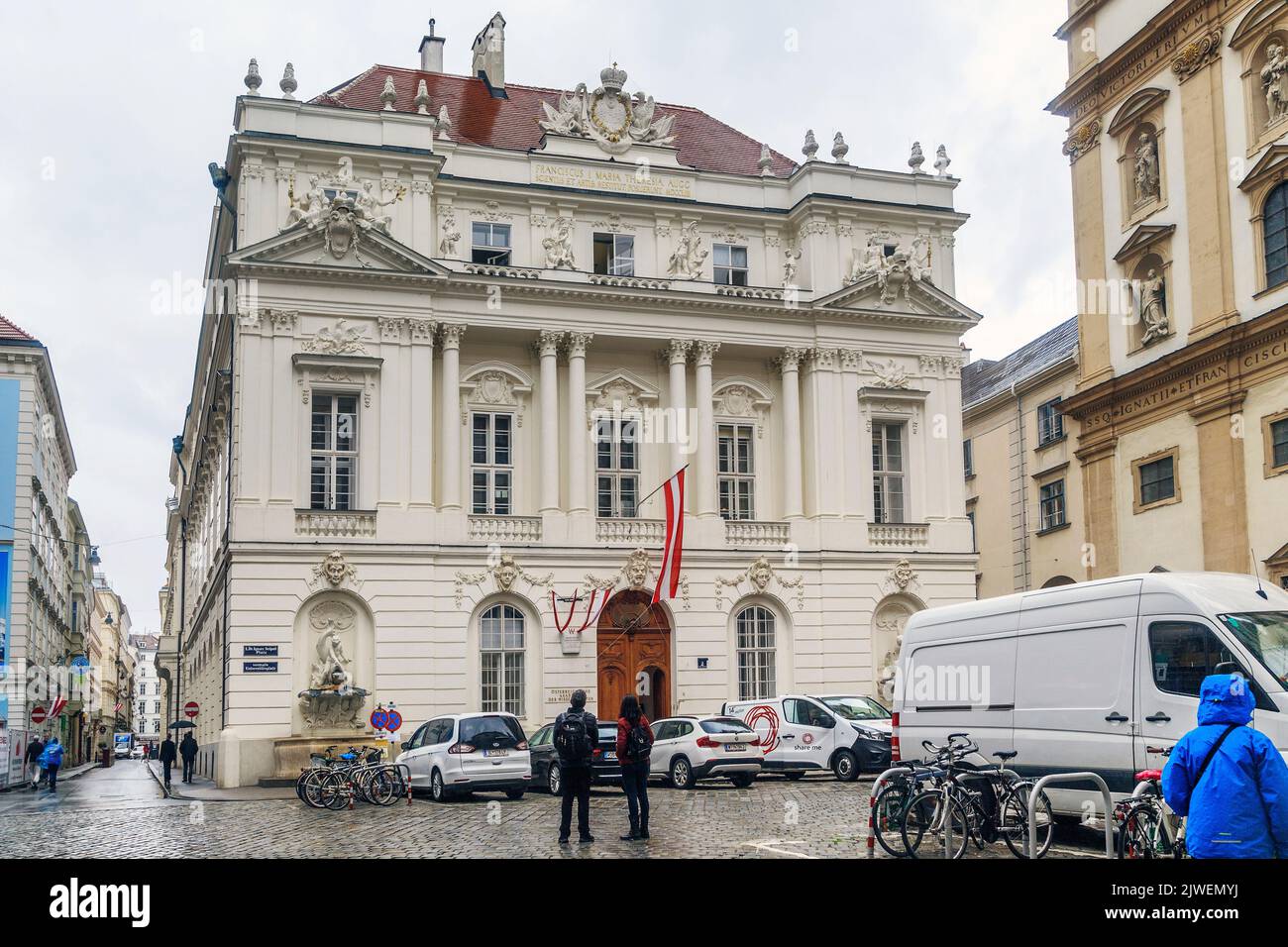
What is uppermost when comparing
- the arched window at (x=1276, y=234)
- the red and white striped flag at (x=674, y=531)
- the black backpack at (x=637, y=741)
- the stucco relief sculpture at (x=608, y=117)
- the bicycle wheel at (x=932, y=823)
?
the stucco relief sculpture at (x=608, y=117)

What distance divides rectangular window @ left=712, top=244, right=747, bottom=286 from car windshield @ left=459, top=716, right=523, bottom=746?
18.0 metres

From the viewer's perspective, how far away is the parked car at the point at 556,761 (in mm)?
26766

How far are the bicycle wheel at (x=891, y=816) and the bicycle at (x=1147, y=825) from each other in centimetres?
254

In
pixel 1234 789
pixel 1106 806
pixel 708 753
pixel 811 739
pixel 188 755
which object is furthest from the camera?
pixel 188 755

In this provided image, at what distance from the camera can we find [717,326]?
1554 inches

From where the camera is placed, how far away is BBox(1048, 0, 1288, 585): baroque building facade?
29812 mm

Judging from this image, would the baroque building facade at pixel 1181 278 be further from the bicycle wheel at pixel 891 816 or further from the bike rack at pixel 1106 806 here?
the bike rack at pixel 1106 806

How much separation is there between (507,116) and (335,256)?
9.34 m

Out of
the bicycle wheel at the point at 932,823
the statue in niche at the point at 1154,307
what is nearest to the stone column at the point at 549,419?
the statue in niche at the point at 1154,307

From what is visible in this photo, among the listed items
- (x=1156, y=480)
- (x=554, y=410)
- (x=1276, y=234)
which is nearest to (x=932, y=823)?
(x=1276, y=234)

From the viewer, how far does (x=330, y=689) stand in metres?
33.6

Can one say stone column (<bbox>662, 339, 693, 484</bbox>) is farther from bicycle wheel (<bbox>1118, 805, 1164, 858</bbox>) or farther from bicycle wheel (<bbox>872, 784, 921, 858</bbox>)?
bicycle wheel (<bbox>1118, 805, 1164, 858</bbox>)

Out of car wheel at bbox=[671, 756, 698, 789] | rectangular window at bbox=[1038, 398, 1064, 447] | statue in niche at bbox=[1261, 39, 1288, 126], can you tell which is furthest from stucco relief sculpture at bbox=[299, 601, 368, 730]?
statue in niche at bbox=[1261, 39, 1288, 126]

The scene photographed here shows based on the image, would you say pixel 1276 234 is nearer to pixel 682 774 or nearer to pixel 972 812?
pixel 682 774
